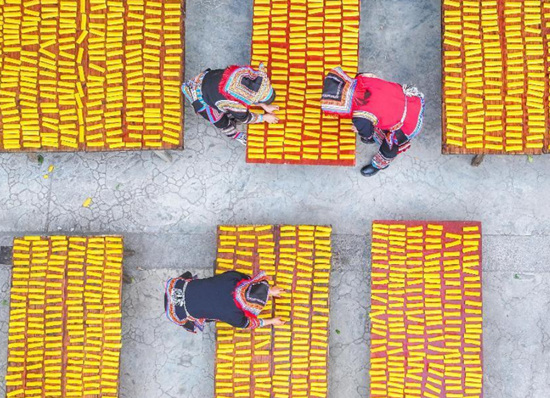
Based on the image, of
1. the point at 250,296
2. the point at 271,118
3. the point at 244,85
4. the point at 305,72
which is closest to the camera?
the point at 244,85

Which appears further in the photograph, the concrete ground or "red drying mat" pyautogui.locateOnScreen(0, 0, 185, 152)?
the concrete ground

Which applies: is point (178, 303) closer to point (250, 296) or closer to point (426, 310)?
point (250, 296)

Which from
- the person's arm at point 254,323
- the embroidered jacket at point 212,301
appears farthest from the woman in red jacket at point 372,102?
the person's arm at point 254,323

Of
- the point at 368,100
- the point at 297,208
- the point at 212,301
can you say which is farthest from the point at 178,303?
the point at 368,100

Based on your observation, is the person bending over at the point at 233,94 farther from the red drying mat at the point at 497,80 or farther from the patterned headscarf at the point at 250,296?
the red drying mat at the point at 497,80

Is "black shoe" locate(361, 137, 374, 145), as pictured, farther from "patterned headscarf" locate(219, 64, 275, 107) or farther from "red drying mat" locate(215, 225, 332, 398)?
"patterned headscarf" locate(219, 64, 275, 107)

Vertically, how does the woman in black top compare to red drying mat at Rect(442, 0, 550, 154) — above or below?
below

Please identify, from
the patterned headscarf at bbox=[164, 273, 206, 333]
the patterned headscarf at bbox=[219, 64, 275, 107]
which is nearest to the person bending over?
the patterned headscarf at bbox=[219, 64, 275, 107]
